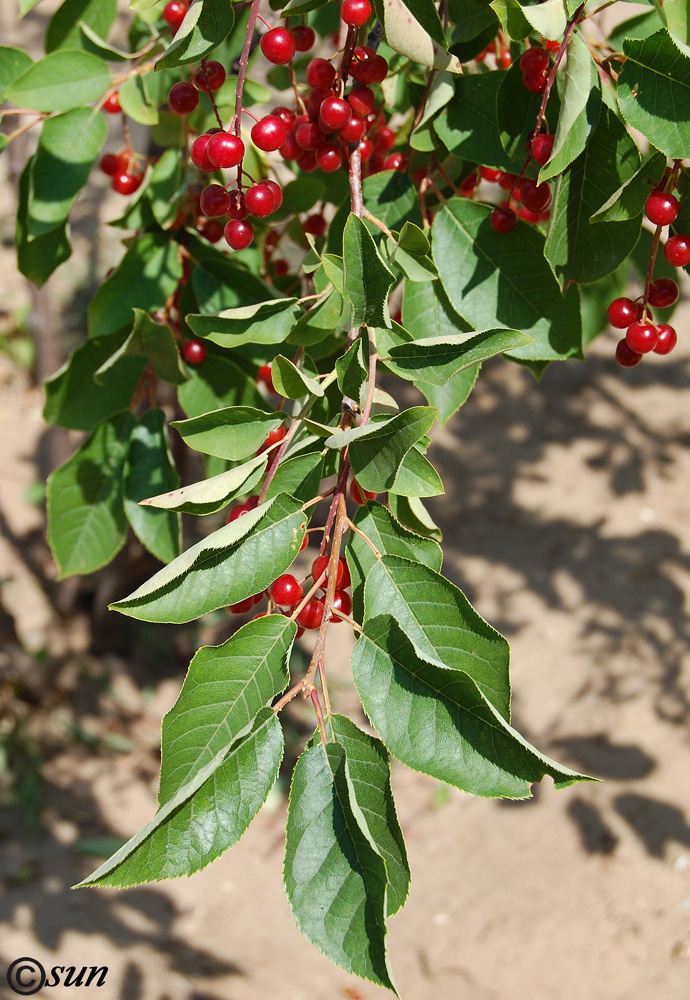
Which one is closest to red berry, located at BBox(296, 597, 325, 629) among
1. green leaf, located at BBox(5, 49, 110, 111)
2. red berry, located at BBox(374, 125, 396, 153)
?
red berry, located at BBox(374, 125, 396, 153)

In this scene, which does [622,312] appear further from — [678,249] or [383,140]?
[383,140]

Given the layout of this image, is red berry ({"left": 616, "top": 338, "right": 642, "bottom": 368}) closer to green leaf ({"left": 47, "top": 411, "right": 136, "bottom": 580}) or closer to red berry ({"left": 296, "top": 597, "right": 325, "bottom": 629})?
red berry ({"left": 296, "top": 597, "right": 325, "bottom": 629})

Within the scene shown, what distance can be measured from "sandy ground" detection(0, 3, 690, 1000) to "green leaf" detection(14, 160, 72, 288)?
203cm

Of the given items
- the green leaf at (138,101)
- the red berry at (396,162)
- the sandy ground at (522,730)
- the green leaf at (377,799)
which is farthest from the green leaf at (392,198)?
the sandy ground at (522,730)

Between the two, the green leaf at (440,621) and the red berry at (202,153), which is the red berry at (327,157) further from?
the green leaf at (440,621)

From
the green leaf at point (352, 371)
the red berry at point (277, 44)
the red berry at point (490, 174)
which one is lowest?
the green leaf at point (352, 371)

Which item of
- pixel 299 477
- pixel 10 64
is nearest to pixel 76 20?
pixel 10 64

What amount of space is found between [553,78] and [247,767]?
79 cm

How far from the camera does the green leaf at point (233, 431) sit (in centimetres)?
98

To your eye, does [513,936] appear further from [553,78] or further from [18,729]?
[553,78]

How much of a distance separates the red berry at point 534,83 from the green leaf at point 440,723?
0.64m

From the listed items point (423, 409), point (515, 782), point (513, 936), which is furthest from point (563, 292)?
point (513, 936)

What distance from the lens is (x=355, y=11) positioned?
924mm

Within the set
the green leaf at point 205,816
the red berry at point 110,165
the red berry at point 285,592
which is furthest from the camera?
the red berry at point 110,165
